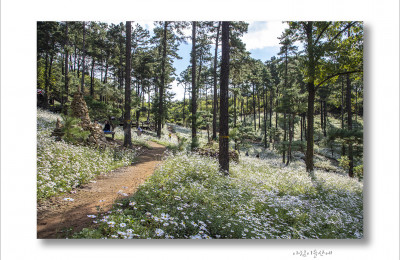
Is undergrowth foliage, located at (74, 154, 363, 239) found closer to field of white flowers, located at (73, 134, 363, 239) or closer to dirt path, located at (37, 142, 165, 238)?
field of white flowers, located at (73, 134, 363, 239)

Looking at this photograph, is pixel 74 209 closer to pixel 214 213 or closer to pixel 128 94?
pixel 214 213

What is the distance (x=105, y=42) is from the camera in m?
22.7

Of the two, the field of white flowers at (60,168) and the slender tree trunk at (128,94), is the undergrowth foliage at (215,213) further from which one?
the slender tree trunk at (128,94)

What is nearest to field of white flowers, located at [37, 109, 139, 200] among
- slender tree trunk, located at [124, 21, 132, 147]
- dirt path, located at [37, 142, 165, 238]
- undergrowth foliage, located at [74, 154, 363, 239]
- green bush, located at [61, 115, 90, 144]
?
dirt path, located at [37, 142, 165, 238]

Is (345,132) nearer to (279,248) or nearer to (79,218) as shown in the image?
(279,248)

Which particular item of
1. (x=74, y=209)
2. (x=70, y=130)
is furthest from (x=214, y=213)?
(x=70, y=130)

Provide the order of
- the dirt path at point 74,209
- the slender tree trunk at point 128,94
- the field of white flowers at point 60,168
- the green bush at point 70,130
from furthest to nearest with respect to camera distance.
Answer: the slender tree trunk at point 128,94 → the green bush at point 70,130 → the field of white flowers at point 60,168 → the dirt path at point 74,209

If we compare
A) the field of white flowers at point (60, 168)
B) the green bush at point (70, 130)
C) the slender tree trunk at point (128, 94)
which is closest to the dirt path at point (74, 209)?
the field of white flowers at point (60, 168)

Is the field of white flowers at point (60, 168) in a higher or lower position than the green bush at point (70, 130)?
lower

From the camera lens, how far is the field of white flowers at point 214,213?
2.85m

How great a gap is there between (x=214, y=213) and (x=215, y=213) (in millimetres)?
25

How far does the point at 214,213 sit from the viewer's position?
11.2 ft
